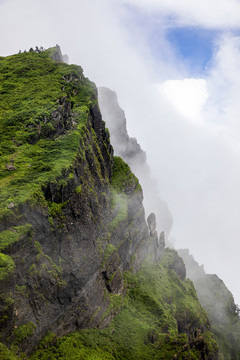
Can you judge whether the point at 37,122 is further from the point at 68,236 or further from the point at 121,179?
the point at 121,179

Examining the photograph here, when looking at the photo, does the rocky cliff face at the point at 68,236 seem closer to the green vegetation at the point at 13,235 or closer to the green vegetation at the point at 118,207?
the green vegetation at the point at 13,235

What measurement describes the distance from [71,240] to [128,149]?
106 meters

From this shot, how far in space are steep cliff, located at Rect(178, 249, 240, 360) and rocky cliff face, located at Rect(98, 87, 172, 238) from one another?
48.7m

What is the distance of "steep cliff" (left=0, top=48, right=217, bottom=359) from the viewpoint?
90.9ft

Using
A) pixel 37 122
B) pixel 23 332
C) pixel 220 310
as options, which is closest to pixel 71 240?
pixel 23 332

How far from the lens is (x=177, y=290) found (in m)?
62.1

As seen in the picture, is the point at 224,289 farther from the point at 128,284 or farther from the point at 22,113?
the point at 22,113

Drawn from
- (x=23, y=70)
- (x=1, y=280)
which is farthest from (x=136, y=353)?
(x=23, y=70)

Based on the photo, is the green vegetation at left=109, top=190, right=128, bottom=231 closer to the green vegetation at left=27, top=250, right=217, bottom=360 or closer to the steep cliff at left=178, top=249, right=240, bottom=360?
the green vegetation at left=27, top=250, right=217, bottom=360

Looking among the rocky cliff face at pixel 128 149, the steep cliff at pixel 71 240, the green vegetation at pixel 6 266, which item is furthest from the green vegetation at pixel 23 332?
the rocky cliff face at pixel 128 149

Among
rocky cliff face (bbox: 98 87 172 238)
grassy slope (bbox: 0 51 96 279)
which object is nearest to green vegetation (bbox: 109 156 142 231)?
grassy slope (bbox: 0 51 96 279)

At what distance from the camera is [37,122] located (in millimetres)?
41469

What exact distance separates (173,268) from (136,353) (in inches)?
1366

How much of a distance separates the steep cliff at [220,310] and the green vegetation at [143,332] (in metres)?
27.8
